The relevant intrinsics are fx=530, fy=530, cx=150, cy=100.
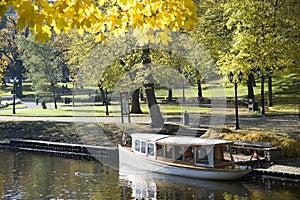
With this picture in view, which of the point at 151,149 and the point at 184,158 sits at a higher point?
the point at 151,149

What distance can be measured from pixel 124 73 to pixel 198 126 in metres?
8.13

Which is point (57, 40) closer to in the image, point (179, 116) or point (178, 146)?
point (179, 116)

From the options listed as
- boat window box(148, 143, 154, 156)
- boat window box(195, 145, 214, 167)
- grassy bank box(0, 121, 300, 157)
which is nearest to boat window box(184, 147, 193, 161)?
boat window box(195, 145, 214, 167)

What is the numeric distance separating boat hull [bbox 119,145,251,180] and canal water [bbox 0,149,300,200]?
1.61ft

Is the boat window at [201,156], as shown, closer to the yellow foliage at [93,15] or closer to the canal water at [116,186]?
the canal water at [116,186]

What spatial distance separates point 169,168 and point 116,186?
495 cm

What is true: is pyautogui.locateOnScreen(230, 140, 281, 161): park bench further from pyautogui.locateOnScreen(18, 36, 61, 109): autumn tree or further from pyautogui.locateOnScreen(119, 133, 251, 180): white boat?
pyautogui.locateOnScreen(18, 36, 61, 109): autumn tree

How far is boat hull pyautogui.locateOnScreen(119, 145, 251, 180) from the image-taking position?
99.5 ft

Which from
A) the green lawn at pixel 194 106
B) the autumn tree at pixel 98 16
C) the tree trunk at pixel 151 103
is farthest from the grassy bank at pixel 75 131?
the autumn tree at pixel 98 16

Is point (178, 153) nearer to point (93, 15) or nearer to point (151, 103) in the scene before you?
point (151, 103)

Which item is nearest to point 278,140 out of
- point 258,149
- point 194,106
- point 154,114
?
point 258,149

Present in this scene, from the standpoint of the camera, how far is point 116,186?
29.4 meters

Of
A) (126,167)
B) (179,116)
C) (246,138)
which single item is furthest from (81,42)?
(246,138)

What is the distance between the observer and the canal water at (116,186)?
26.9 m
